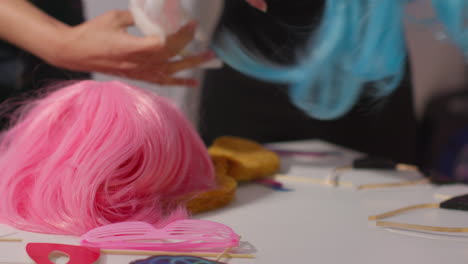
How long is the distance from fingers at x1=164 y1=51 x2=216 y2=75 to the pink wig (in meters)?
0.11

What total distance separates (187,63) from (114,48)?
114 millimetres

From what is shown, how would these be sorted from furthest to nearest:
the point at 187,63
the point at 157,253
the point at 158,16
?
the point at 187,63, the point at 158,16, the point at 157,253

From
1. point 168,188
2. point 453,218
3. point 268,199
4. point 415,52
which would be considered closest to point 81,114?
point 168,188

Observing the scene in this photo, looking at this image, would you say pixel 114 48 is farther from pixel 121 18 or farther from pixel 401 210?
pixel 401 210

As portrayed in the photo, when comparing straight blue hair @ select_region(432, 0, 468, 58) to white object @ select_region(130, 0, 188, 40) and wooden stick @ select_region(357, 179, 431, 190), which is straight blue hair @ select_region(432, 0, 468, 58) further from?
white object @ select_region(130, 0, 188, 40)

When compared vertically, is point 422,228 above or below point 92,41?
below

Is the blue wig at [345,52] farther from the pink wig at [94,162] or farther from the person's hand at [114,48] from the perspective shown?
the pink wig at [94,162]

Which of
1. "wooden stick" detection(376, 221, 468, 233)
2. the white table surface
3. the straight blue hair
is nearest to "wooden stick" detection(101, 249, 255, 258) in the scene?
the white table surface

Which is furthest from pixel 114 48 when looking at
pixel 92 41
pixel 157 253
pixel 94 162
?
pixel 157 253

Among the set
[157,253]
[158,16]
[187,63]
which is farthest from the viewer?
[187,63]

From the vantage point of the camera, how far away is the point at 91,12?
0.72 m

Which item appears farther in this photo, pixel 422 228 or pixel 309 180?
pixel 309 180

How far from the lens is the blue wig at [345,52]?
716 mm

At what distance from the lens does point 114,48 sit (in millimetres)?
679
